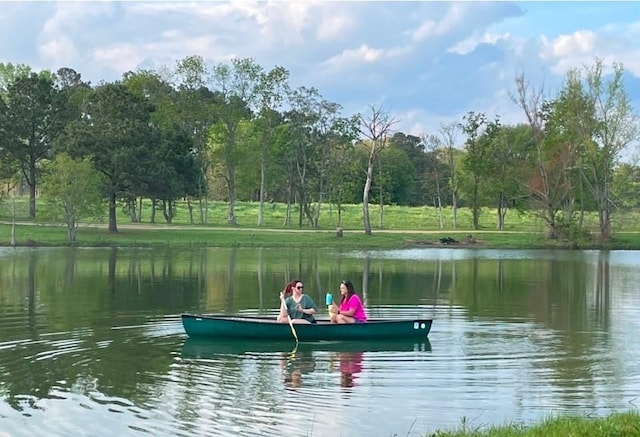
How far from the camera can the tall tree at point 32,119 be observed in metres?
76.4

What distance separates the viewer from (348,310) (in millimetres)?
22062

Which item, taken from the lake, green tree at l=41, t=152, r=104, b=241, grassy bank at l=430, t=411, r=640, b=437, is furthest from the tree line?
grassy bank at l=430, t=411, r=640, b=437

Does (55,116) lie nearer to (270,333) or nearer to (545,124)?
(545,124)

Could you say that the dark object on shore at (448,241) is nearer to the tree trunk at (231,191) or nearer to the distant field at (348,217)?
the distant field at (348,217)

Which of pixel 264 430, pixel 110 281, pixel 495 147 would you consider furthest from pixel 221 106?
pixel 264 430

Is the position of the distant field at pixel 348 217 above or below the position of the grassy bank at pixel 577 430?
above

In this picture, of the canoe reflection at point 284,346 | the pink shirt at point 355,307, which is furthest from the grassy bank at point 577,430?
the pink shirt at point 355,307

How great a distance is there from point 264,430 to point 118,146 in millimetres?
56103

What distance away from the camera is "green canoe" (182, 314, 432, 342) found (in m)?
21.2

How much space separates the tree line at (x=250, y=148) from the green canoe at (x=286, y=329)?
42.5 meters

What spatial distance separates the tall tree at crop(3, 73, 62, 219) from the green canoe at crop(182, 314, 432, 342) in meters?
59.8

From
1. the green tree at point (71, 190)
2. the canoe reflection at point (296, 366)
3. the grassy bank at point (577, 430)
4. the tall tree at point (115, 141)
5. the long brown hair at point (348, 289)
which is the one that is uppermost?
the tall tree at point (115, 141)

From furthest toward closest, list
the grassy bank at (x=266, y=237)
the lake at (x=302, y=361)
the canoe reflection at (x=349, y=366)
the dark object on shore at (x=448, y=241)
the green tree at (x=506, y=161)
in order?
the green tree at (x=506, y=161) → the dark object on shore at (x=448, y=241) → the grassy bank at (x=266, y=237) → the canoe reflection at (x=349, y=366) → the lake at (x=302, y=361)

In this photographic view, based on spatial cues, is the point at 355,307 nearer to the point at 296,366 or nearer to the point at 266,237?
the point at 296,366
